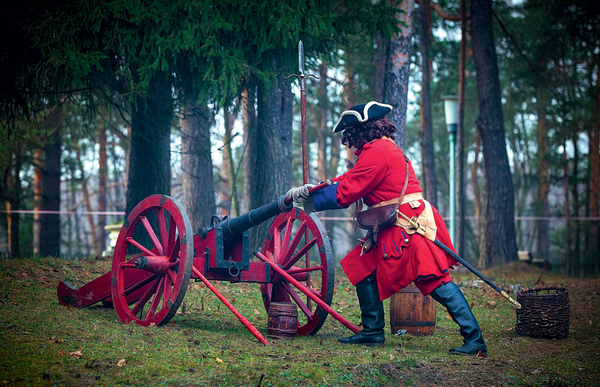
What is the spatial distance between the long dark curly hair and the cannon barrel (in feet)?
2.48

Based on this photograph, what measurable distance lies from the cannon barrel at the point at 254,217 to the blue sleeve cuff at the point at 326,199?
254mm

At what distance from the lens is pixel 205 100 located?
8016mm

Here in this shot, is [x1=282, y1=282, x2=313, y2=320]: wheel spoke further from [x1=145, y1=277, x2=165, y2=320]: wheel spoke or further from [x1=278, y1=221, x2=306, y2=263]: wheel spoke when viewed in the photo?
[x1=145, y1=277, x2=165, y2=320]: wheel spoke

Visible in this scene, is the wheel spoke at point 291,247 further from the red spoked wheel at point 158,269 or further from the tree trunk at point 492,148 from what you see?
the tree trunk at point 492,148

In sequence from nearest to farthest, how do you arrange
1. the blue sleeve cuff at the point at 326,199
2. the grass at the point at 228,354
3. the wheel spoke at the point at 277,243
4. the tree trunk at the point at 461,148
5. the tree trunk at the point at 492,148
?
the grass at the point at 228,354 → the blue sleeve cuff at the point at 326,199 → the wheel spoke at the point at 277,243 → the tree trunk at the point at 492,148 → the tree trunk at the point at 461,148

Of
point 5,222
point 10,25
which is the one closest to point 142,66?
point 10,25

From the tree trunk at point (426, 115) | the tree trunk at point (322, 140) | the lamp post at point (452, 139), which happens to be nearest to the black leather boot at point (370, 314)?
the lamp post at point (452, 139)

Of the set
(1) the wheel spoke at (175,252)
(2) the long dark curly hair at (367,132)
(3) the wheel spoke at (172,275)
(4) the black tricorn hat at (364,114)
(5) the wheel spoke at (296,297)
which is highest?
(4) the black tricorn hat at (364,114)

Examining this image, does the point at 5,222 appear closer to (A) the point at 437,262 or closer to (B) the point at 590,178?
(A) the point at 437,262

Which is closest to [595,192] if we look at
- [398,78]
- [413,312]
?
[398,78]

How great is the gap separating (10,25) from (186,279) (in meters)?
4.45

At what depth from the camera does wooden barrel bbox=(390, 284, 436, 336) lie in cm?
569

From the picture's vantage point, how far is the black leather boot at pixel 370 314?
16.3 feet

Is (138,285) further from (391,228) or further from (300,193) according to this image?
(391,228)
